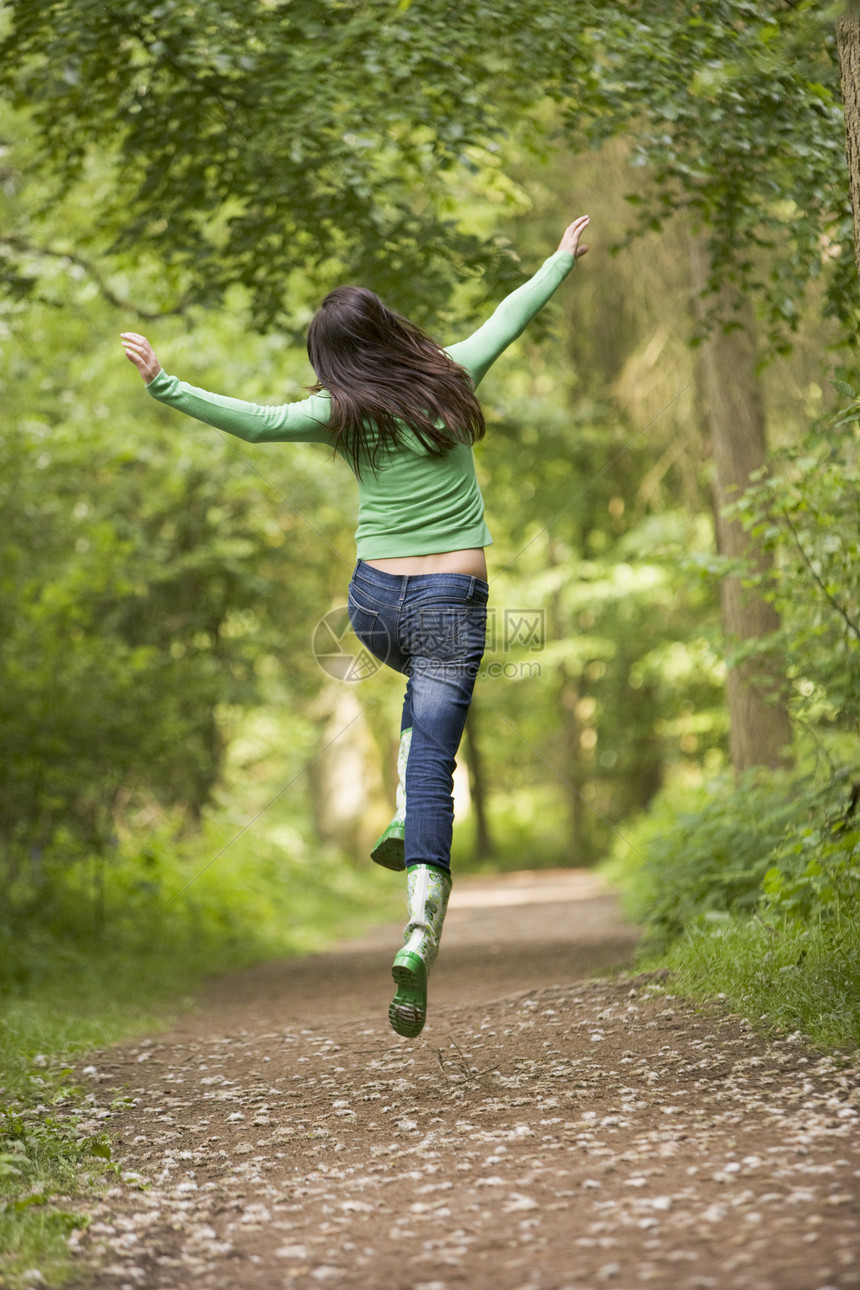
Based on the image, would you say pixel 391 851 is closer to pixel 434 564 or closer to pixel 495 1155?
pixel 434 564

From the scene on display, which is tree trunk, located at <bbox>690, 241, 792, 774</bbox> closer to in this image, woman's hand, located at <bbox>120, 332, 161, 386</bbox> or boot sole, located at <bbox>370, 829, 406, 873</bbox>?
boot sole, located at <bbox>370, 829, 406, 873</bbox>

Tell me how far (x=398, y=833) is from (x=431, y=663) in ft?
1.91

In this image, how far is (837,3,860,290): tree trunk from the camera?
355cm

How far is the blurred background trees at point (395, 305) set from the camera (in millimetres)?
5320

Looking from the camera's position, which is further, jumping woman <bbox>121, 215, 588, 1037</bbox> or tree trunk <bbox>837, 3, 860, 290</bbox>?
tree trunk <bbox>837, 3, 860, 290</bbox>

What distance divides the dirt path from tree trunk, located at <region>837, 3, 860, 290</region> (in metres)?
2.45

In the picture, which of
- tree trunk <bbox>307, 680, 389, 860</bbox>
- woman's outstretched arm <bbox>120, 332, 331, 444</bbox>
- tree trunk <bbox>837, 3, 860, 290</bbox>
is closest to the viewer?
woman's outstretched arm <bbox>120, 332, 331, 444</bbox>

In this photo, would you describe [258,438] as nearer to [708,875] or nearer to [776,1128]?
[776,1128]

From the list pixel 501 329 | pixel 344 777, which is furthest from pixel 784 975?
pixel 344 777

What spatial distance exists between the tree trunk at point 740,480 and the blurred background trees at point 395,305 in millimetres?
24

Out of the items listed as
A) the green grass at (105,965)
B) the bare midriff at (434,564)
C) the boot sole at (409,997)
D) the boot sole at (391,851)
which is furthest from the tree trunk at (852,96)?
A: the green grass at (105,965)

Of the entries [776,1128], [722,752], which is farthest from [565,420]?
[776,1128]

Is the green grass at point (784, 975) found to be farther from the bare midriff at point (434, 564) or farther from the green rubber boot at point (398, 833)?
the bare midriff at point (434, 564)

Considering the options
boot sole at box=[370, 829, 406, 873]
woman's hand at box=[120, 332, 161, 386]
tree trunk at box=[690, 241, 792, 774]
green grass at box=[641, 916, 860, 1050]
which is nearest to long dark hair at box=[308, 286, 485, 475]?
woman's hand at box=[120, 332, 161, 386]
